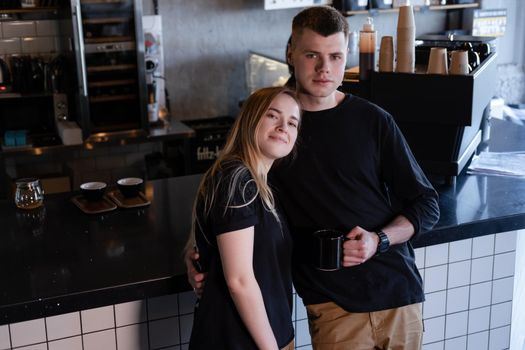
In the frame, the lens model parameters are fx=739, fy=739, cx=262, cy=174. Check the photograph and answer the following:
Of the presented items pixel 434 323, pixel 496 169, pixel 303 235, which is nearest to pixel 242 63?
pixel 496 169

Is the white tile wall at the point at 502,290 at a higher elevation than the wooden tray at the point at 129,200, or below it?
below

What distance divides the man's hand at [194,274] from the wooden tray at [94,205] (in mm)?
A: 722

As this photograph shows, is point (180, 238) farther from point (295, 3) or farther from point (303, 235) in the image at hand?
point (295, 3)

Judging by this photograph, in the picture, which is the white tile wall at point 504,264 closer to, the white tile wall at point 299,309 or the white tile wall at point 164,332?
the white tile wall at point 299,309

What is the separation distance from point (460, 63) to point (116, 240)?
138cm

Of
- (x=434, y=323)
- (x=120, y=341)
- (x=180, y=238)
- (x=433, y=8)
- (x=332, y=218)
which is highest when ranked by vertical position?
(x=433, y=8)

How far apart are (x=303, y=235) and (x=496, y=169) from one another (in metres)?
1.39

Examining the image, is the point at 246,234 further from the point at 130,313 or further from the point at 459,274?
the point at 459,274

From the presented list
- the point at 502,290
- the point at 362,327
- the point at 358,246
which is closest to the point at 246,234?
the point at 358,246

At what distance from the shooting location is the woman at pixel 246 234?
5.94ft

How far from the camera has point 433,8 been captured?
627 cm

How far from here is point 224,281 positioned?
1.92 meters

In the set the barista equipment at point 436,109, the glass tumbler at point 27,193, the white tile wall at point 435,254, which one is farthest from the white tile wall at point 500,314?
the glass tumbler at point 27,193

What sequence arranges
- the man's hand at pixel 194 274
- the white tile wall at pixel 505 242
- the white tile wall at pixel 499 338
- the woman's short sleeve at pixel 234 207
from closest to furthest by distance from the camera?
the woman's short sleeve at pixel 234 207, the man's hand at pixel 194 274, the white tile wall at pixel 505 242, the white tile wall at pixel 499 338
